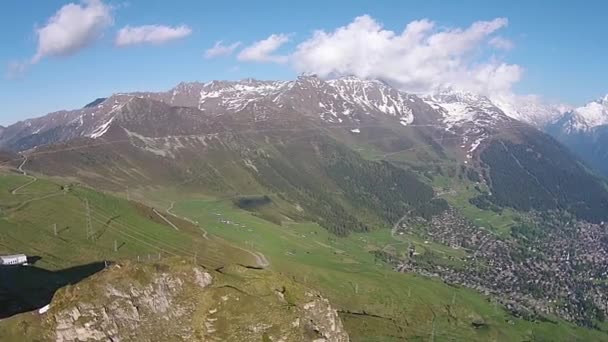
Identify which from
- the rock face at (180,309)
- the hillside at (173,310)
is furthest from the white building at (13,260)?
the rock face at (180,309)

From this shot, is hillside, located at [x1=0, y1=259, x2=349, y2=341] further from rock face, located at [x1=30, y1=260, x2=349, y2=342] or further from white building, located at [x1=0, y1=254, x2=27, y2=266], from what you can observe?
white building, located at [x1=0, y1=254, x2=27, y2=266]

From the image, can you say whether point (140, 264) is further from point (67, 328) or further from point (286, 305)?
point (286, 305)

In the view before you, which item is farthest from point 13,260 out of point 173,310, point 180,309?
point 180,309

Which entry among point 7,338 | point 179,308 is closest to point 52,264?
point 7,338

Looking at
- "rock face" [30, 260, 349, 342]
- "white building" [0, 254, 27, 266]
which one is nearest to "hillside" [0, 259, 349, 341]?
"rock face" [30, 260, 349, 342]

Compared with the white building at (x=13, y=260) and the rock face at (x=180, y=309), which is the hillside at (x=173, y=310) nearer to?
the rock face at (x=180, y=309)

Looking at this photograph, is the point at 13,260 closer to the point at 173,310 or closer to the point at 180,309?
the point at 173,310
